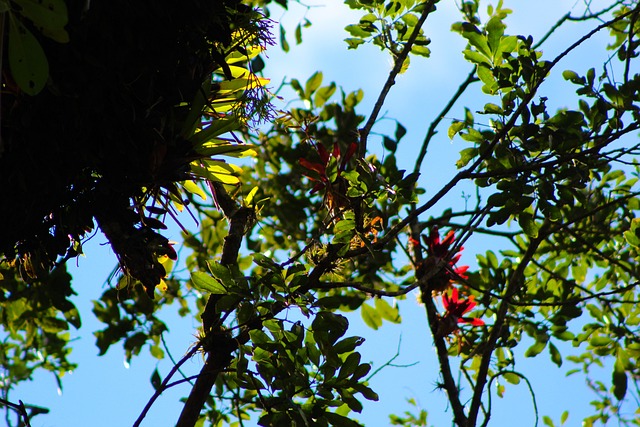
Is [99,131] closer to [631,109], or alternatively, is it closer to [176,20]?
[176,20]

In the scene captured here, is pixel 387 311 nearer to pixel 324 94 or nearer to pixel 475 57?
pixel 324 94

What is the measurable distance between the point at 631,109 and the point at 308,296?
2.61 feet

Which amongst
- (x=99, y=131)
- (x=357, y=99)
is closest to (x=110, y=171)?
(x=99, y=131)

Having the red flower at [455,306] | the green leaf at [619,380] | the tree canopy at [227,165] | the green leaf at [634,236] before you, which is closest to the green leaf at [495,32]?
the tree canopy at [227,165]

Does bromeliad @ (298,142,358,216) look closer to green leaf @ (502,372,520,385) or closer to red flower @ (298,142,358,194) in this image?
red flower @ (298,142,358,194)

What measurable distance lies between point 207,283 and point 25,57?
48 cm

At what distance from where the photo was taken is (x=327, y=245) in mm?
1332

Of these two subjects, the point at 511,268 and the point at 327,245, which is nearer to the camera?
the point at 327,245

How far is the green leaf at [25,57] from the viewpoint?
841mm

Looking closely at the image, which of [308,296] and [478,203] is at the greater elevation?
[478,203]

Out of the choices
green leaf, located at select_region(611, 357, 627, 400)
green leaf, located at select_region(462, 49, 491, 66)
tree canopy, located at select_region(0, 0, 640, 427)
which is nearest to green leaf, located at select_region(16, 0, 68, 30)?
tree canopy, located at select_region(0, 0, 640, 427)

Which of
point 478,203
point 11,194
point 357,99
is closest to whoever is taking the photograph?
point 11,194

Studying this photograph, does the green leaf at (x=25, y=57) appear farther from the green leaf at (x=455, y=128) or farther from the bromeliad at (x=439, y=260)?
the bromeliad at (x=439, y=260)

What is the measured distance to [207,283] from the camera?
1189 mm
